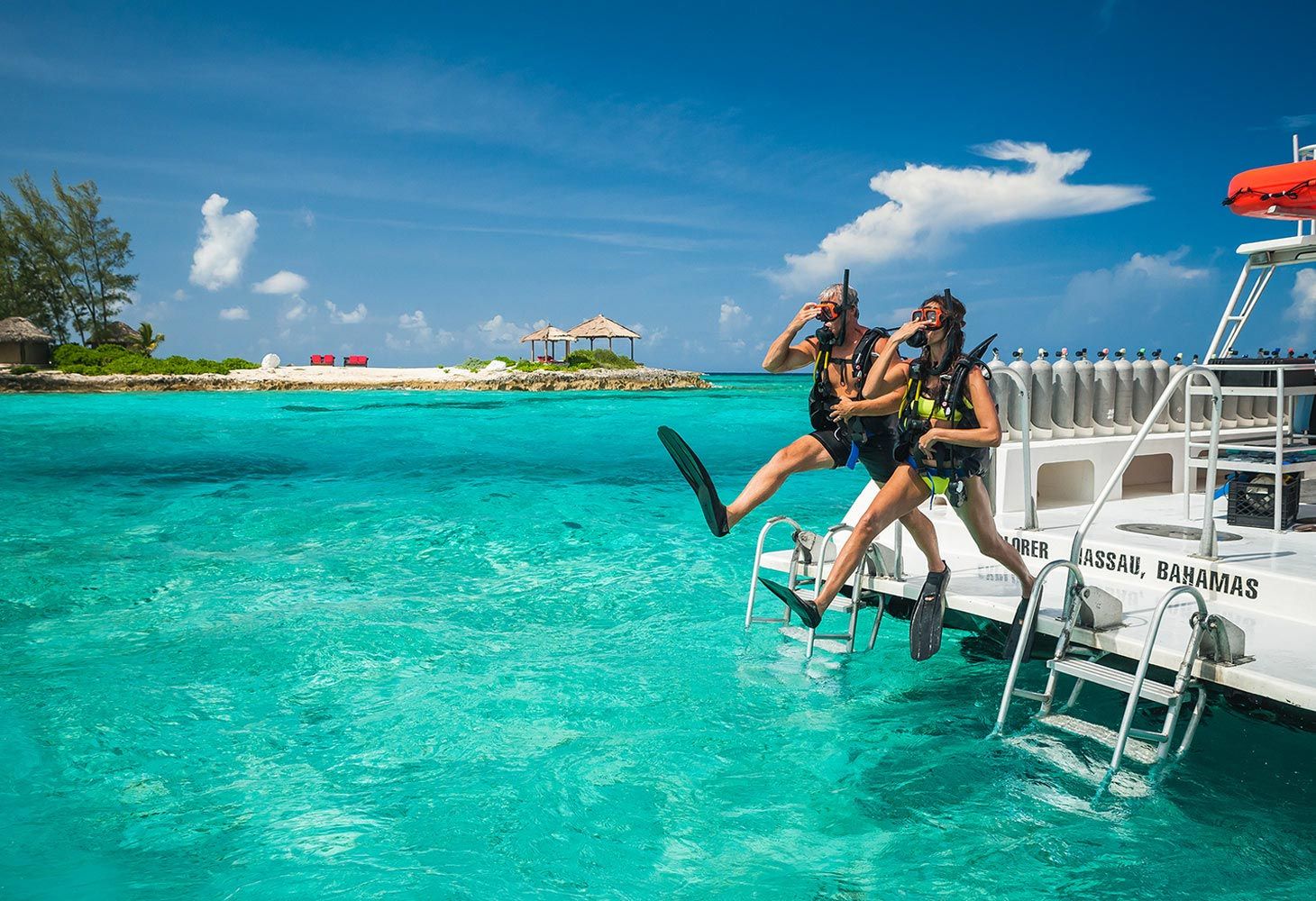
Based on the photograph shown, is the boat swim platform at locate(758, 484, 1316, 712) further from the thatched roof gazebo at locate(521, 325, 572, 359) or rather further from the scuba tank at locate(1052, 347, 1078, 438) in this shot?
the thatched roof gazebo at locate(521, 325, 572, 359)

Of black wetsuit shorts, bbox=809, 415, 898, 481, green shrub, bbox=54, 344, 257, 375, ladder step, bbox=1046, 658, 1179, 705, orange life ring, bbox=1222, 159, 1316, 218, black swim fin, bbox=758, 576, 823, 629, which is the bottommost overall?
ladder step, bbox=1046, 658, 1179, 705

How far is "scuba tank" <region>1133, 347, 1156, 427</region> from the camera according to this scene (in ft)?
27.5

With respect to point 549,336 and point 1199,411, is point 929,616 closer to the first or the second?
point 1199,411

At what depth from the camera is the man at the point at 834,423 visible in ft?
18.0

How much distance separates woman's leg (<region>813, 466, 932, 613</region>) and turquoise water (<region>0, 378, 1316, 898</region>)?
116 cm

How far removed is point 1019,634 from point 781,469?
169 cm

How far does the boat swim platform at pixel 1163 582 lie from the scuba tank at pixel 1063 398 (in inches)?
35.5

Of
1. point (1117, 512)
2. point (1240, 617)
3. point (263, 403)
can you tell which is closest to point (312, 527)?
point (1117, 512)

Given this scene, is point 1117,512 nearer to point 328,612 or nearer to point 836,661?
point 836,661

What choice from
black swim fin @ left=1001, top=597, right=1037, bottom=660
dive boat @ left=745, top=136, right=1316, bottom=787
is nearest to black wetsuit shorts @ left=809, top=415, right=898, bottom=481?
dive boat @ left=745, top=136, right=1316, bottom=787

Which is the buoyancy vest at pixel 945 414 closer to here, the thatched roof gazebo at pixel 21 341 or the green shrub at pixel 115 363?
the green shrub at pixel 115 363

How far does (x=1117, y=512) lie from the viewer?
23.2ft

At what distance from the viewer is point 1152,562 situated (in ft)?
18.3

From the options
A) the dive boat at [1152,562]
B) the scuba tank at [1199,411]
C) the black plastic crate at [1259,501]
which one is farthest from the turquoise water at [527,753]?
the scuba tank at [1199,411]
